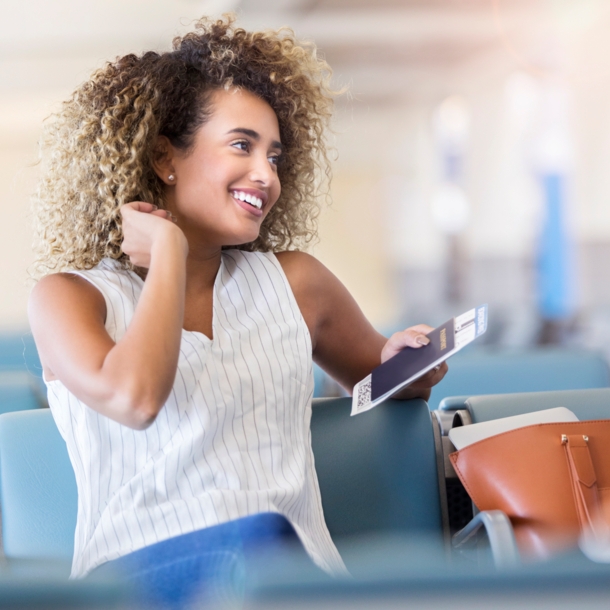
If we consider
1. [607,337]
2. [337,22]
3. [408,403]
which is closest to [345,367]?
[408,403]

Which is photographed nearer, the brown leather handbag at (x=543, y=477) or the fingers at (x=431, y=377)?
the brown leather handbag at (x=543, y=477)

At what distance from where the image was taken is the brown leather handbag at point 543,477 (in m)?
1.25

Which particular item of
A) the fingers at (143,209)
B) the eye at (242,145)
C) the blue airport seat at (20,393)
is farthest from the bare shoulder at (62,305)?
the blue airport seat at (20,393)

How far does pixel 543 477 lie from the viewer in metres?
1.28

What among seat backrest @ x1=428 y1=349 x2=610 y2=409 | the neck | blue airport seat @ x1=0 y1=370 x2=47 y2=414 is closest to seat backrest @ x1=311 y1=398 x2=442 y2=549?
the neck

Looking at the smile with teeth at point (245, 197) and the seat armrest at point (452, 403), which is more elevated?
the smile with teeth at point (245, 197)

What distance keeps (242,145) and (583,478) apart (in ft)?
2.76

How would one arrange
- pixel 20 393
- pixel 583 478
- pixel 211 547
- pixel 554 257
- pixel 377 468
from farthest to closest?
1. pixel 554 257
2. pixel 20 393
3. pixel 377 468
4. pixel 583 478
5. pixel 211 547

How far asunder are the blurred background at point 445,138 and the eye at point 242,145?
580 cm

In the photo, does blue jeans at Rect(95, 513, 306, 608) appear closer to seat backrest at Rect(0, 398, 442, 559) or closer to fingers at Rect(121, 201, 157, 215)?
seat backrest at Rect(0, 398, 442, 559)

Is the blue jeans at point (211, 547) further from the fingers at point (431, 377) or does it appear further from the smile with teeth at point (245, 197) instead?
the smile with teeth at point (245, 197)

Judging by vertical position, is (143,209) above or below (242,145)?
below

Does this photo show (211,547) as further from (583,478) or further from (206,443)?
(583,478)

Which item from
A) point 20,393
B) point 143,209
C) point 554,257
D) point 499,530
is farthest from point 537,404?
point 554,257
